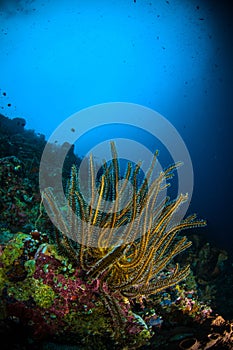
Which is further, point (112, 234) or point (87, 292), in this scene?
point (112, 234)

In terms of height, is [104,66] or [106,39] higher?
[104,66]

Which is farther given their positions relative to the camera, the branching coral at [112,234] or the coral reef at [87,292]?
the branching coral at [112,234]

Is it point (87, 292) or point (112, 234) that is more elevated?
point (112, 234)

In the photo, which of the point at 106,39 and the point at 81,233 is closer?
the point at 81,233

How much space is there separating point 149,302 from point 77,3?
2452 centimetres

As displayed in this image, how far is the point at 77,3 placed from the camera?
20.7m

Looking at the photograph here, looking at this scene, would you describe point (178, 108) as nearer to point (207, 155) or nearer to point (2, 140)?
point (207, 155)

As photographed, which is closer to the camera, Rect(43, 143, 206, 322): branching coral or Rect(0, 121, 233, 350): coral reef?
Rect(0, 121, 233, 350): coral reef

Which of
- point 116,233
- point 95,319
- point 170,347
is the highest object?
point 116,233

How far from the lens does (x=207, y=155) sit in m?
27.2

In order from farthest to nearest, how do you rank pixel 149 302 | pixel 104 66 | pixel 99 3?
pixel 104 66 → pixel 99 3 → pixel 149 302

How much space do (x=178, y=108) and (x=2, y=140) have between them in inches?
1428

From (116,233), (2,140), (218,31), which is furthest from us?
(218,31)

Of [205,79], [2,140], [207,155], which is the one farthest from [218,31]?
[2,140]
